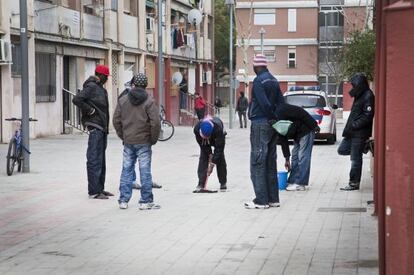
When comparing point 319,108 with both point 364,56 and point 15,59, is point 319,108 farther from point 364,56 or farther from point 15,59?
point 15,59

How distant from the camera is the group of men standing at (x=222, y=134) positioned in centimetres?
986

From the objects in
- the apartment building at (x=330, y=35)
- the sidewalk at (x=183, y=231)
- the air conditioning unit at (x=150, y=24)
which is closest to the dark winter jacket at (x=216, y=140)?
the sidewalk at (x=183, y=231)

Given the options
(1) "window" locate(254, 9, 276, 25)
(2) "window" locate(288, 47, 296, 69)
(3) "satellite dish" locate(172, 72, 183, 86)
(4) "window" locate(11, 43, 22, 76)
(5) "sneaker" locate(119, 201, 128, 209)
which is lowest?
(5) "sneaker" locate(119, 201, 128, 209)

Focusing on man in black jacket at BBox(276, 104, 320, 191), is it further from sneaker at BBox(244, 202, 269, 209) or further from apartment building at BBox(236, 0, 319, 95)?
apartment building at BBox(236, 0, 319, 95)

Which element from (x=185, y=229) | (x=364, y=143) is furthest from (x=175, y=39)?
(x=185, y=229)

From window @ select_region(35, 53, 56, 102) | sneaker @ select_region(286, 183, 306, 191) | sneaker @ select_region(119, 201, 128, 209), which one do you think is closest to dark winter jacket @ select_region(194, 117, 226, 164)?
sneaker @ select_region(286, 183, 306, 191)

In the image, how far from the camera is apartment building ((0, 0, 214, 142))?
2344cm

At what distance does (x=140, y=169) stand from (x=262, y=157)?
1531 millimetres

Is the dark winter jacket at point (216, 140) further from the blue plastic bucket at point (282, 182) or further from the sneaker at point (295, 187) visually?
the sneaker at point (295, 187)

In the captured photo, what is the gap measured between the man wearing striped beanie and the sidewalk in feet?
1.19

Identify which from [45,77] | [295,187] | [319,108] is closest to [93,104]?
[295,187]

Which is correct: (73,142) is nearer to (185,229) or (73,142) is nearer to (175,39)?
(185,229)

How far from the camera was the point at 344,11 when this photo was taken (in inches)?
2376

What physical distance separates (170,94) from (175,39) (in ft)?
9.81
